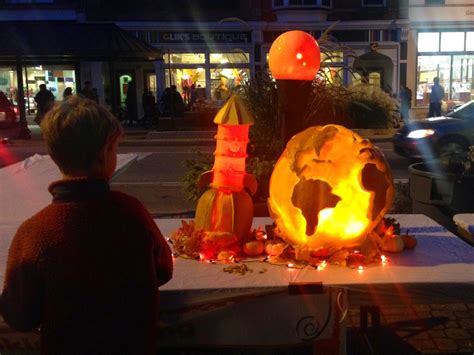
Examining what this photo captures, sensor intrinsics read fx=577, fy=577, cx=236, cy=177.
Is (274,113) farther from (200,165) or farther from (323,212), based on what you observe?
(323,212)

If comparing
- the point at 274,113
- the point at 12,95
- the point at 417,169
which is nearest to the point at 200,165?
the point at 274,113

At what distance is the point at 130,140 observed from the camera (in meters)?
17.9

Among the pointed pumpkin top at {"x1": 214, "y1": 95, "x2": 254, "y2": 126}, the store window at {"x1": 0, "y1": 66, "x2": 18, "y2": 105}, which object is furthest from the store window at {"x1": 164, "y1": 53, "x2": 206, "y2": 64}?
the pointed pumpkin top at {"x1": 214, "y1": 95, "x2": 254, "y2": 126}

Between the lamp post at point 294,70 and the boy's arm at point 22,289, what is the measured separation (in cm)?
188

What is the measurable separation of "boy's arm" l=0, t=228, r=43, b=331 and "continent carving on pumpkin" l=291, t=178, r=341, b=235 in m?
1.36

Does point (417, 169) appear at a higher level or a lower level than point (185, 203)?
higher

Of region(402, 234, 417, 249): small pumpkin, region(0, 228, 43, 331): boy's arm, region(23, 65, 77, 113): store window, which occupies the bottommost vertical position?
region(402, 234, 417, 249): small pumpkin

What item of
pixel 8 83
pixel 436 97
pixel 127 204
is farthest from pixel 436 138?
pixel 8 83

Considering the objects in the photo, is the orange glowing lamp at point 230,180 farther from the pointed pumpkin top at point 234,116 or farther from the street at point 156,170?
the street at point 156,170

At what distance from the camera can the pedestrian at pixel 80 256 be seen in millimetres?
1758

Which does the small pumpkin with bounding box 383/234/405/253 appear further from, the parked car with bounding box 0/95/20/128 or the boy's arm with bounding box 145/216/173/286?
the parked car with bounding box 0/95/20/128

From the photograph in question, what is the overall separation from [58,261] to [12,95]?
26273mm

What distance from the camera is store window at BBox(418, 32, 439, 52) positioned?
25.7m

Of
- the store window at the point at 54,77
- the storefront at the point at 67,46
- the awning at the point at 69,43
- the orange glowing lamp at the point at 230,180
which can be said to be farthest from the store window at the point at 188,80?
the orange glowing lamp at the point at 230,180
